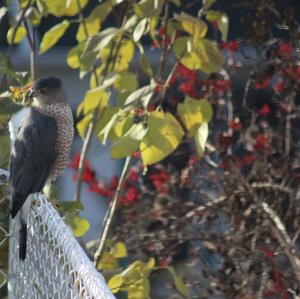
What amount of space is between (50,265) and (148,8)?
3.96 feet

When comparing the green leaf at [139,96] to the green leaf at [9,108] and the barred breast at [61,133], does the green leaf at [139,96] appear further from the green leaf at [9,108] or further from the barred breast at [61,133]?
the barred breast at [61,133]

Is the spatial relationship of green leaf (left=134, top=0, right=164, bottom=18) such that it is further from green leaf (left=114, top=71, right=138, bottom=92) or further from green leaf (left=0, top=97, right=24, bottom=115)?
green leaf (left=0, top=97, right=24, bottom=115)

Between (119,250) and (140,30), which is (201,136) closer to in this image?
(140,30)

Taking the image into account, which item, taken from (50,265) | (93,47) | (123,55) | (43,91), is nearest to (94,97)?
(93,47)

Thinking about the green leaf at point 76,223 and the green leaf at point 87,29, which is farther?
the green leaf at point 87,29

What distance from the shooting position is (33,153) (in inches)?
154

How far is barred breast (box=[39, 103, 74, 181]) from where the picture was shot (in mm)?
4184

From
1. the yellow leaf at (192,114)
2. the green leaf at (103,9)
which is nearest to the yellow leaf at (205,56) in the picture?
the yellow leaf at (192,114)

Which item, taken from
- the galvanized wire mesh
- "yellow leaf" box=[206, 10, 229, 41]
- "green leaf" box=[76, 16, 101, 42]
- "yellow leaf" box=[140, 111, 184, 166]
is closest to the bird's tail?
the galvanized wire mesh

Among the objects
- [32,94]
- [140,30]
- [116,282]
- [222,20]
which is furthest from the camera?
[32,94]

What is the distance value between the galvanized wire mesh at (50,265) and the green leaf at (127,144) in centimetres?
32

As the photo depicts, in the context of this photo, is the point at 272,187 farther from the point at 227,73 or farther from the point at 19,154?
the point at 19,154

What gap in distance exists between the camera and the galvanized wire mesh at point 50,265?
6.77 feet

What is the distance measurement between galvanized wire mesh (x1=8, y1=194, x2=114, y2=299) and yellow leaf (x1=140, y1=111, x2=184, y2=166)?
44cm
